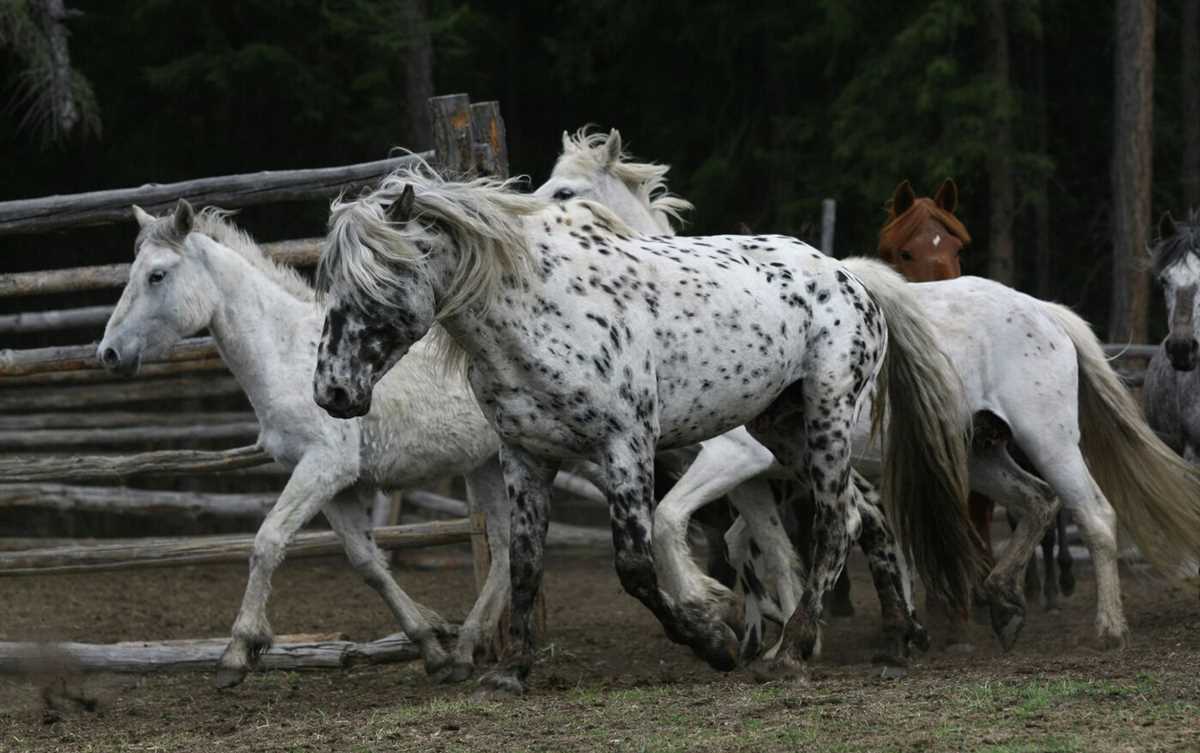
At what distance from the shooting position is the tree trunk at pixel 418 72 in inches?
539

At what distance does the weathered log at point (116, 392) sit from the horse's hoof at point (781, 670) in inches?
296

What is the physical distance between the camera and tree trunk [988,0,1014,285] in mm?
13453

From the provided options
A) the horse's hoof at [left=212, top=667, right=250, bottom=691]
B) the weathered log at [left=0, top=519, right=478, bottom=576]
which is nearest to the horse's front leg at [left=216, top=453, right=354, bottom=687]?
the horse's hoof at [left=212, top=667, right=250, bottom=691]

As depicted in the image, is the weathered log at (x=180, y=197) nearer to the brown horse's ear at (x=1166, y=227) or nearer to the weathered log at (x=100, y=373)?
the weathered log at (x=100, y=373)

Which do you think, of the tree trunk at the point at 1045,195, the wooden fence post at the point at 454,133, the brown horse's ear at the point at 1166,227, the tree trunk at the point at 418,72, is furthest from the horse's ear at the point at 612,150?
the tree trunk at the point at 1045,195

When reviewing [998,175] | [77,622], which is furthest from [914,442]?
[998,175]

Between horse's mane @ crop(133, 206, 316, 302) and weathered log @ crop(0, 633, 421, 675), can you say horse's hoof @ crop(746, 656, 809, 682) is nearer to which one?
weathered log @ crop(0, 633, 421, 675)

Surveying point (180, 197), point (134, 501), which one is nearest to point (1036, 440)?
point (180, 197)

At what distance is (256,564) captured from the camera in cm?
680

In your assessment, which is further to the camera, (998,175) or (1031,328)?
(998,175)

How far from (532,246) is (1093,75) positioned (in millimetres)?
11588

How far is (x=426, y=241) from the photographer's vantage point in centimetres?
550

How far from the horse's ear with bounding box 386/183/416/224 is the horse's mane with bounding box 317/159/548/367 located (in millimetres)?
19

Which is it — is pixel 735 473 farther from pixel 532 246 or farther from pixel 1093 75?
pixel 1093 75
